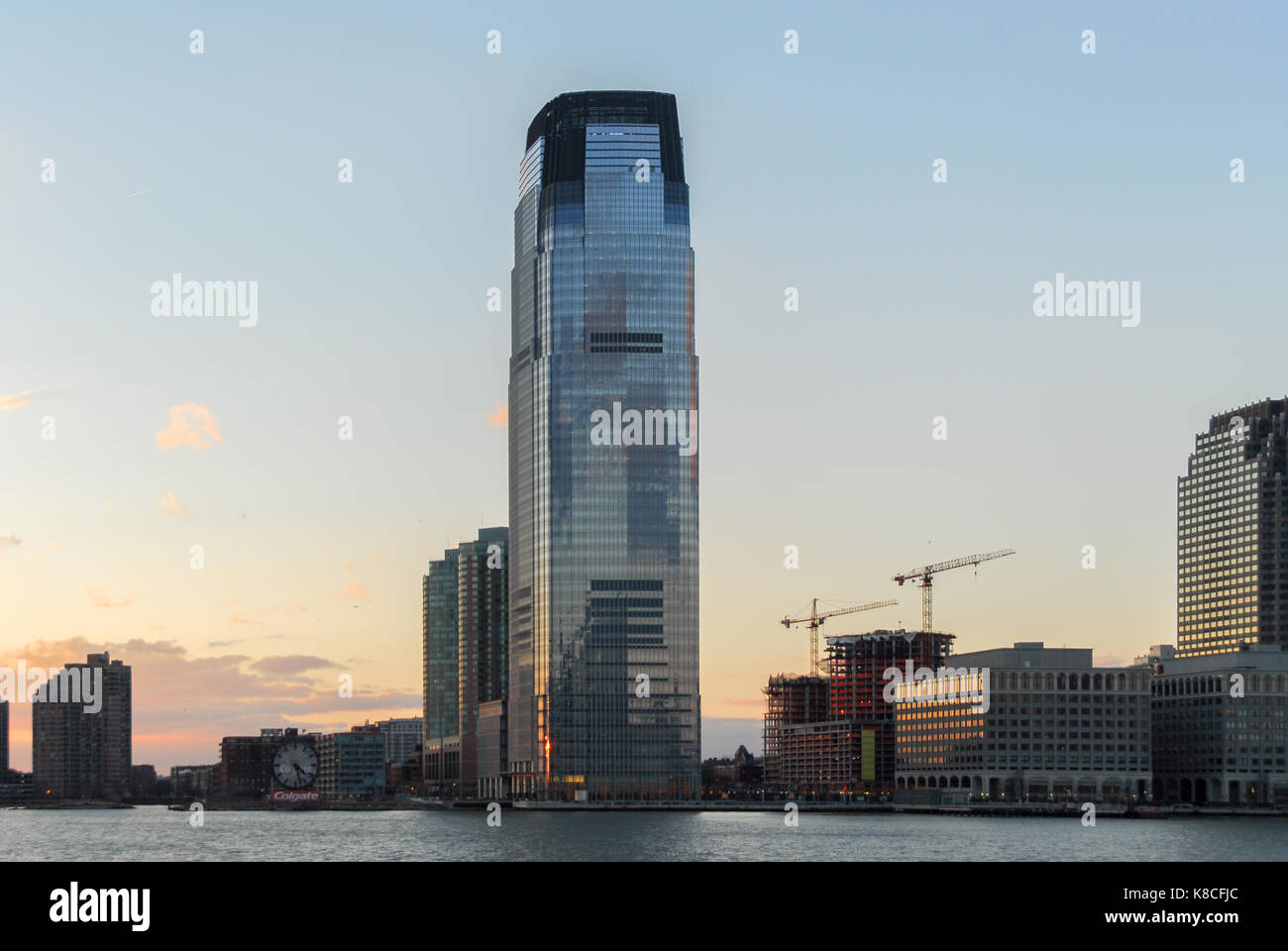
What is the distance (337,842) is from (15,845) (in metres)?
35.5

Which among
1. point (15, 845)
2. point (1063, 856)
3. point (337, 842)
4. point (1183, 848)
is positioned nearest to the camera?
point (1063, 856)

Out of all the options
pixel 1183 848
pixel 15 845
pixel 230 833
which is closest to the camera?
pixel 1183 848

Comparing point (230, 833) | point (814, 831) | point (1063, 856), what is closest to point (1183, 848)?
point (1063, 856)
